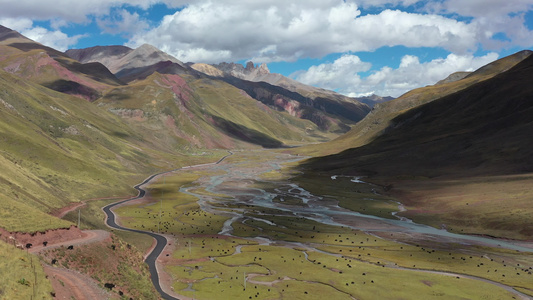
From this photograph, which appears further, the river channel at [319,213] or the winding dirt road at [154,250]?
the river channel at [319,213]

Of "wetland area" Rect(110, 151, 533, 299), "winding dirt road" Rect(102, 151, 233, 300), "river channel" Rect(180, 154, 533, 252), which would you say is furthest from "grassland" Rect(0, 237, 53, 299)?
"river channel" Rect(180, 154, 533, 252)

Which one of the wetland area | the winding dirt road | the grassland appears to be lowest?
the winding dirt road

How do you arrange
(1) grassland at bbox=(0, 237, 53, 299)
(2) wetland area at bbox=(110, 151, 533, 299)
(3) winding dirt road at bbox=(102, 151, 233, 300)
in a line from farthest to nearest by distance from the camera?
1. (2) wetland area at bbox=(110, 151, 533, 299)
2. (3) winding dirt road at bbox=(102, 151, 233, 300)
3. (1) grassland at bbox=(0, 237, 53, 299)

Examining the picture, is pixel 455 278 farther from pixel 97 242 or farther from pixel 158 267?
pixel 97 242

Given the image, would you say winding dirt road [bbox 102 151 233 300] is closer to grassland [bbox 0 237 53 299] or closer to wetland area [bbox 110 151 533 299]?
wetland area [bbox 110 151 533 299]

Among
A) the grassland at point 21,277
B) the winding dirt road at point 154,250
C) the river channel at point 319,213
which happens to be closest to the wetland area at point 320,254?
the river channel at point 319,213

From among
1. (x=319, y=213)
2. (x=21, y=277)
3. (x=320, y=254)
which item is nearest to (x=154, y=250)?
(x=320, y=254)

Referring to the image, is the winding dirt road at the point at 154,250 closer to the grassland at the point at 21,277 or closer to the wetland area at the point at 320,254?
the wetland area at the point at 320,254

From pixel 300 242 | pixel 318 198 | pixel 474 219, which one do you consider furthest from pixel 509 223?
pixel 318 198

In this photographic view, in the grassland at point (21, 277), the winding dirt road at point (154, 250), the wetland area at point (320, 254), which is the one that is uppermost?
the grassland at point (21, 277)
